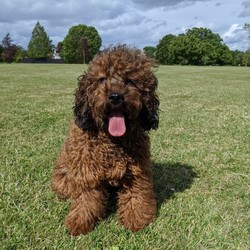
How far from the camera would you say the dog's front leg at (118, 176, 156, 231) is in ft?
11.8

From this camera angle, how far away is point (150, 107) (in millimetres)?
3502

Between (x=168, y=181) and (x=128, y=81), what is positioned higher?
(x=128, y=81)

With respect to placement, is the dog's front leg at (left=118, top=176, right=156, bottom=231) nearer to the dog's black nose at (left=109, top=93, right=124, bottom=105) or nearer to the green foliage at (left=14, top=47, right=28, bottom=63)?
the dog's black nose at (left=109, top=93, right=124, bottom=105)

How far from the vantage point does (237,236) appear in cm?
357

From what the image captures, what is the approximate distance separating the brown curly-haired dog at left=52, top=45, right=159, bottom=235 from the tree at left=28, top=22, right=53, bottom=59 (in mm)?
86192

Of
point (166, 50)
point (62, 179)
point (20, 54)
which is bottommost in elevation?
point (20, 54)

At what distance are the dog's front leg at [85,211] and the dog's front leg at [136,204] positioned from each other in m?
0.21

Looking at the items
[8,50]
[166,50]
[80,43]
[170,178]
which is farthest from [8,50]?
[170,178]

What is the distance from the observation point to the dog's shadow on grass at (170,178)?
451 centimetres

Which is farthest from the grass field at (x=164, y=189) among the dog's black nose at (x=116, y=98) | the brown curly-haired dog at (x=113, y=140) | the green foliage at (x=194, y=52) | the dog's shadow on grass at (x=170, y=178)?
the green foliage at (x=194, y=52)

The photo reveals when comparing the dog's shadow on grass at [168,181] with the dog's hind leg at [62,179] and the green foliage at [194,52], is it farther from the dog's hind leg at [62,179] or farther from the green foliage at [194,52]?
the green foliage at [194,52]

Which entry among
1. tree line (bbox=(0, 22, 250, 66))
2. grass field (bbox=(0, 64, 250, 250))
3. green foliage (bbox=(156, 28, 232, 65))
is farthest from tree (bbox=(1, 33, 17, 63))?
grass field (bbox=(0, 64, 250, 250))

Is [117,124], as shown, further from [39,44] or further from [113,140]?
[39,44]

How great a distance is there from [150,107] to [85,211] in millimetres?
1122
